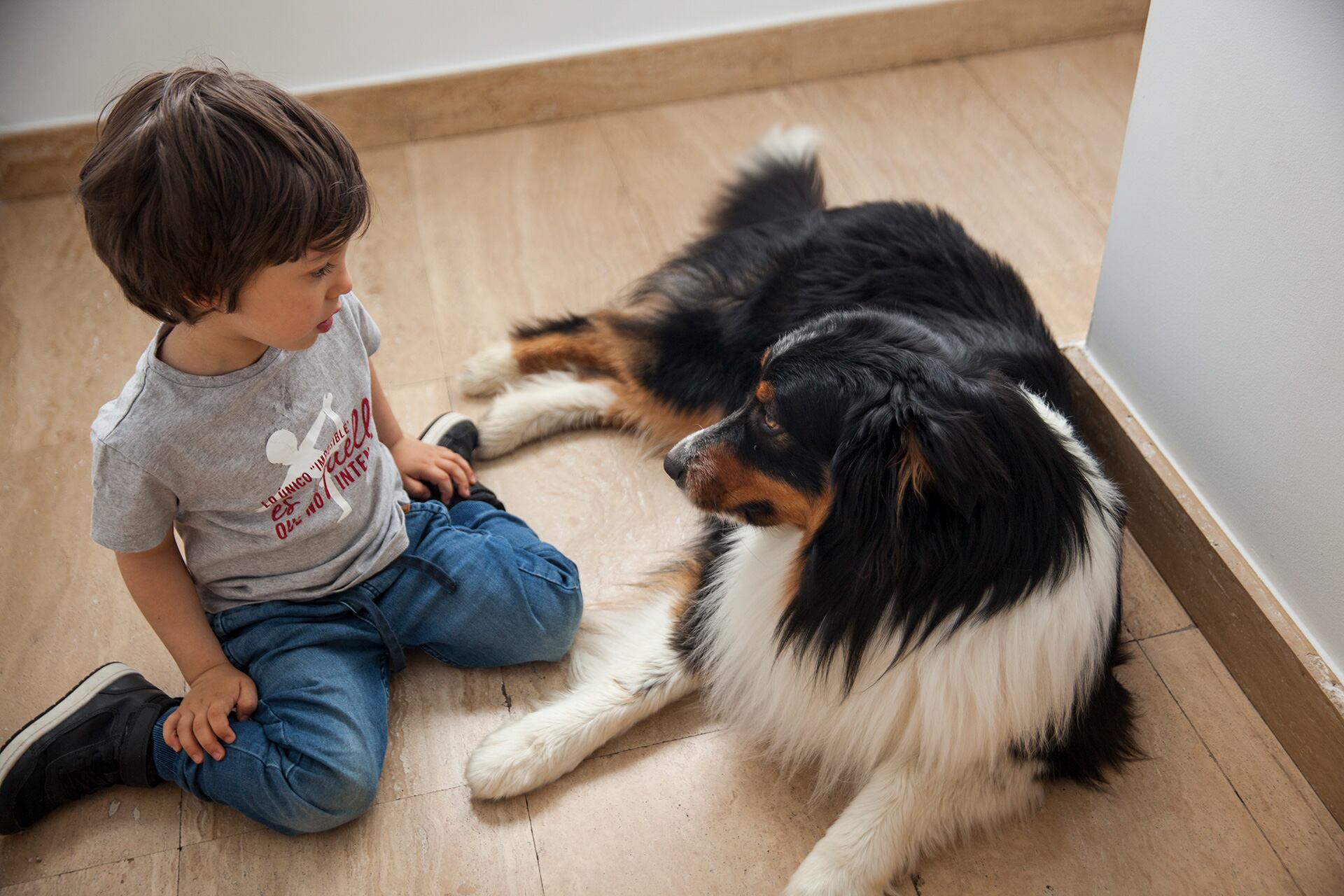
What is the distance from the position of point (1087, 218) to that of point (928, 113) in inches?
24.1

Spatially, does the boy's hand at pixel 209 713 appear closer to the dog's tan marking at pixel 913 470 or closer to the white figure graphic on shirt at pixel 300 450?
the white figure graphic on shirt at pixel 300 450

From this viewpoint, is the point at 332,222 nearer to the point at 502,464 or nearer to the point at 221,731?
the point at 221,731

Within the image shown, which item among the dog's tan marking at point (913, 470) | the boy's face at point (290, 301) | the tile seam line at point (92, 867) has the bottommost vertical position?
the tile seam line at point (92, 867)

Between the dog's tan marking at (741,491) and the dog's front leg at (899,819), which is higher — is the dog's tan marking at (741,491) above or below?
above

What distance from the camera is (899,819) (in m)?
1.53

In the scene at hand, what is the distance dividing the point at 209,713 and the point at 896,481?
1058 millimetres

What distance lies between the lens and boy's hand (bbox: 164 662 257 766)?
5.17 feet

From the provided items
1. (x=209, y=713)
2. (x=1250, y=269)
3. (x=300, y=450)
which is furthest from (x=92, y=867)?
(x=1250, y=269)

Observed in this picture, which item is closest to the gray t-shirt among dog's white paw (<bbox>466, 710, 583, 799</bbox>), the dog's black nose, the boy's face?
the boy's face

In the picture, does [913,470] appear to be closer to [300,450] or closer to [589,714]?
[589,714]

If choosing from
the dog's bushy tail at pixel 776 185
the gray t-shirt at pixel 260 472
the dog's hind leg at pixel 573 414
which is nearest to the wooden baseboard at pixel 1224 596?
the dog's bushy tail at pixel 776 185

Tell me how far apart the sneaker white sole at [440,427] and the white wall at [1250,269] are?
1324 mm

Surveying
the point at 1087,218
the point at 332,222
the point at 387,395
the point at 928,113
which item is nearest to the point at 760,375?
the point at 332,222

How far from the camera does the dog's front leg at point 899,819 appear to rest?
151 centimetres
